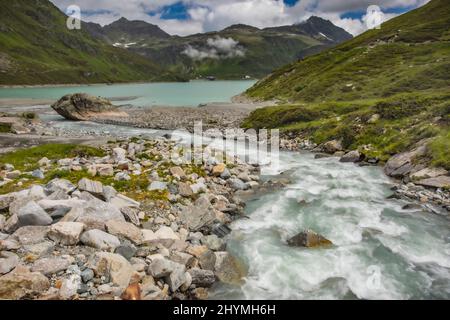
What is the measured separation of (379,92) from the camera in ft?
227

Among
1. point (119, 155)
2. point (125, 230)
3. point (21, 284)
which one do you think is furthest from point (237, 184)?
point (21, 284)

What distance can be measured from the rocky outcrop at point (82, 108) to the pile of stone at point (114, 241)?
161 ft

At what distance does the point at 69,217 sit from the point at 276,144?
32.4 meters

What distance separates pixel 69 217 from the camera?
15562mm

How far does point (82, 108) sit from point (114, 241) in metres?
62.0

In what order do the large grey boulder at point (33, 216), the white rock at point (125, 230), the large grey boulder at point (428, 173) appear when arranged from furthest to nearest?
the large grey boulder at point (428, 173)
the white rock at point (125, 230)
the large grey boulder at point (33, 216)

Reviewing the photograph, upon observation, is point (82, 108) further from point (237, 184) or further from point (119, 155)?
point (237, 184)

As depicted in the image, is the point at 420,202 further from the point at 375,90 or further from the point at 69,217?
the point at 375,90

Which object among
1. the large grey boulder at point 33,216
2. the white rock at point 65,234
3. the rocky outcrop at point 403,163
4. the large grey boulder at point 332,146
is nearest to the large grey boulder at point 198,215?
the white rock at point 65,234

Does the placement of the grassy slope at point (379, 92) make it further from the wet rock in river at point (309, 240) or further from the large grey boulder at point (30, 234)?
the large grey boulder at point (30, 234)

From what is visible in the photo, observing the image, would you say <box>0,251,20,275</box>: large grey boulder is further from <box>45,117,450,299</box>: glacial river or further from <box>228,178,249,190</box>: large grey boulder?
<box>228,178,249,190</box>: large grey boulder

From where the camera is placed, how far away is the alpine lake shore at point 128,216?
12203 mm

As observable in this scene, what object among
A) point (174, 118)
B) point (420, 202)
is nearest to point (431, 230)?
point (420, 202)
